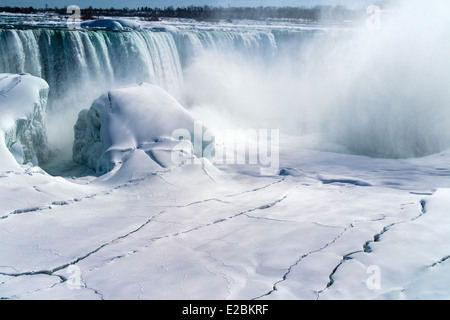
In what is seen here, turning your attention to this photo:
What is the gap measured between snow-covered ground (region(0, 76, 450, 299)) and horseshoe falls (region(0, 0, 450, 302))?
0.6 inches

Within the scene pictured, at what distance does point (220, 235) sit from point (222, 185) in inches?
58.7

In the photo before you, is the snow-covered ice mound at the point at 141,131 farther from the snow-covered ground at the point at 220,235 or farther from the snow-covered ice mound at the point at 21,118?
the snow-covered ice mound at the point at 21,118

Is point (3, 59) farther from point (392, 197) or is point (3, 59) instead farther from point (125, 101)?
point (392, 197)

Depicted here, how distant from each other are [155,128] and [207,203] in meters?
2.05

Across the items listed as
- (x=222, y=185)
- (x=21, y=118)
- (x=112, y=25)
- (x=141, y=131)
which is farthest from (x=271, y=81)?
(x=222, y=185)

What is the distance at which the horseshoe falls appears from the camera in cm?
252

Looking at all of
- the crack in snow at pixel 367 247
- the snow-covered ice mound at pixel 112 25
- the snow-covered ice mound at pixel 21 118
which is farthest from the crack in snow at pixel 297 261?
the snow-covered ice mound at pixel 112 25

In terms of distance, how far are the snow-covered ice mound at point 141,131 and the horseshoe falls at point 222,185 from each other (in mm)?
26

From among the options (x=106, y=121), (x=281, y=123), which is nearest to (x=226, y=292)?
(x=106, y=121)

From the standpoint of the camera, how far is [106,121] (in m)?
6.08

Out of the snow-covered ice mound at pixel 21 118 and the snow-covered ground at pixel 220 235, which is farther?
the snow-covered ice mound at pixel 21 118

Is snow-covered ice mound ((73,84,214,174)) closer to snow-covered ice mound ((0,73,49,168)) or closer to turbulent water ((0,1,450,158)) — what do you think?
snow-covered ice mound ((0,73,49,168))

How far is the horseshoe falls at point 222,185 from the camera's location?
8.28 feet

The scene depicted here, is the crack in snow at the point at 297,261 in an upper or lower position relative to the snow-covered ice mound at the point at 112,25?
lower
